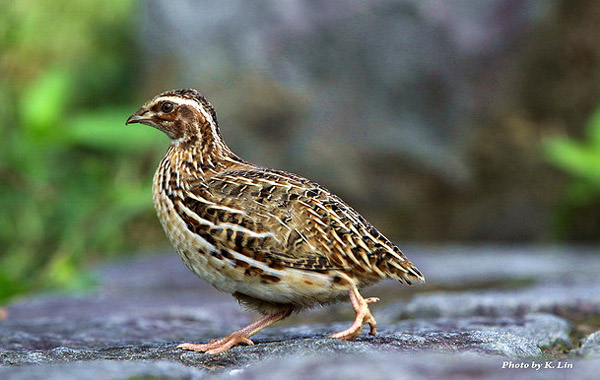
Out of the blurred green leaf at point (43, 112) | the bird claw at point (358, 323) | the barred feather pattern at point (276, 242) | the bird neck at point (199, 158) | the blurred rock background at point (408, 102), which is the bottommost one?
the bird claw at point (358, 323)

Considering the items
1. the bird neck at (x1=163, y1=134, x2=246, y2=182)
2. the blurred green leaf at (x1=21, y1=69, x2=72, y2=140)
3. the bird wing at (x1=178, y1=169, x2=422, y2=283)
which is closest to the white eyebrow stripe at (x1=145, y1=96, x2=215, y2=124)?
the bird neck at (x1=163, y1=134, x2=246, y2=182)

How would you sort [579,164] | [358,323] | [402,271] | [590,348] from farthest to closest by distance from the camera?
[579,164], [402,271], [358,323], [590,348]

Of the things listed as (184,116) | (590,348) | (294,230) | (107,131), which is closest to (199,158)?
(184,116)

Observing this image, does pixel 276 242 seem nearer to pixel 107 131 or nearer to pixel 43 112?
pixel 107 131

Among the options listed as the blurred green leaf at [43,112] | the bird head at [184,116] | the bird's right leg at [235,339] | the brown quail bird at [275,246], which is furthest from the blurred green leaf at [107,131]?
the bird's right leg at [235,339]

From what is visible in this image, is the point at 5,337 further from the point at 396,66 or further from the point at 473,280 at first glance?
the point at 396,66

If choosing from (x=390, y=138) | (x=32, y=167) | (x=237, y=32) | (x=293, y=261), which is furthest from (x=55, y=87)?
(x=293, y=261)

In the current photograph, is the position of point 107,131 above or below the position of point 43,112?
above

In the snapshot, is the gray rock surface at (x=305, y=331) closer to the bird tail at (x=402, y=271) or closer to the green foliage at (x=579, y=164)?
the bird tail at (x=402, y=271)
